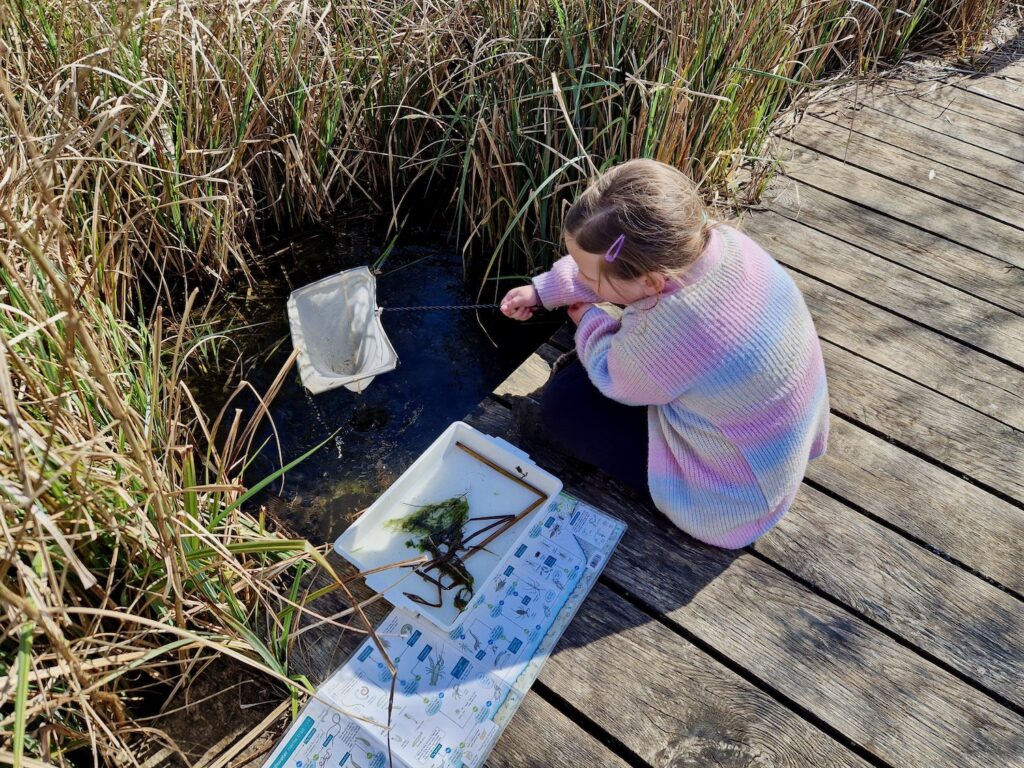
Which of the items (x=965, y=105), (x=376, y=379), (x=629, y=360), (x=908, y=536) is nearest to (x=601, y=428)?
(x=629, y=360)

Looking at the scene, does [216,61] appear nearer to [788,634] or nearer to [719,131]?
[719,131]

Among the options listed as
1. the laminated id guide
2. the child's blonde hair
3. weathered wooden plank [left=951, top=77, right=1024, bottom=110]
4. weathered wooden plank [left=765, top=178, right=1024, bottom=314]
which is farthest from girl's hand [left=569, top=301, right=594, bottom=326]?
weathered wooden plank [left=951, top=77, right=1024, bottom=110]

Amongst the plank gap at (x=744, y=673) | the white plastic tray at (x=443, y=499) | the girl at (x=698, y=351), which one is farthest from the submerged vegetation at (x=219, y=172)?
the plank gap at (x=744, y=673)

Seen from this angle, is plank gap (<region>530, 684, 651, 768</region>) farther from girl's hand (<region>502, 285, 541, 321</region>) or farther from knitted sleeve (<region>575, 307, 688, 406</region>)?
girl's hand (<region>502, 285, 541, 321</region>)

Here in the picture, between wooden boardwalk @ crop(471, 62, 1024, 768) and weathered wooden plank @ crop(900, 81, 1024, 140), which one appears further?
weathered wooden plank @ crop(900, 81, 1024, 140)

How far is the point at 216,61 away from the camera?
6.68 feet

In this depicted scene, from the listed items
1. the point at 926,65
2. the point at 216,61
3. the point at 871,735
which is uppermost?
the point at 216,61

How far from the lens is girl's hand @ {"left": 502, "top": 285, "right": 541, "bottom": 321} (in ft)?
5.52

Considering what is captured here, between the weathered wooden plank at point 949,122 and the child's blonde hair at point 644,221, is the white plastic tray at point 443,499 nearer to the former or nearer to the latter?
the child's blonde hair at point 644,221

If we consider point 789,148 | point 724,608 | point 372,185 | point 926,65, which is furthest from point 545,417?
point 926,65

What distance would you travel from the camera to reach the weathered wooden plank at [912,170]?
2.34m

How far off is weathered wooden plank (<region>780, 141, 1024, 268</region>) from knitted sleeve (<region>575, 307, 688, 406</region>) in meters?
1.33

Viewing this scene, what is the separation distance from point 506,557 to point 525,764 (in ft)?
1.13

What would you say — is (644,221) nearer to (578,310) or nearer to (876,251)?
(578,310)
